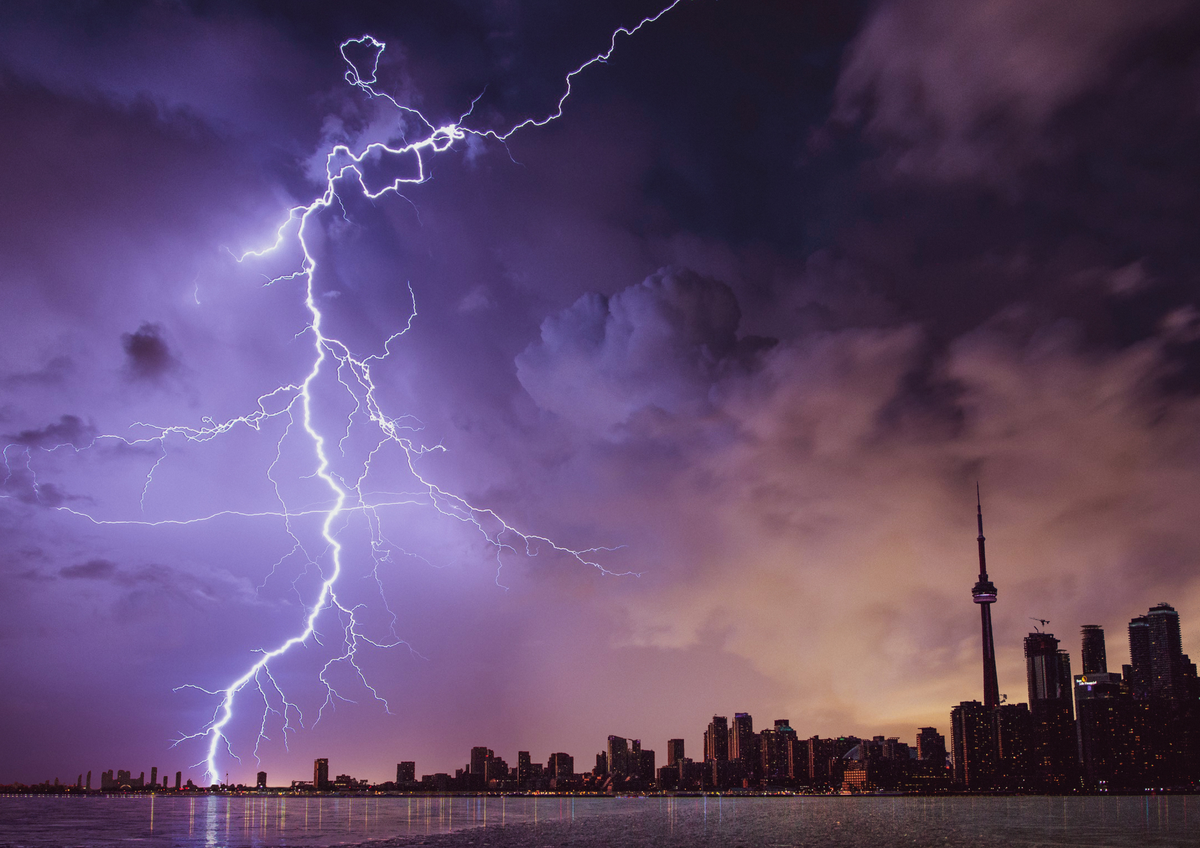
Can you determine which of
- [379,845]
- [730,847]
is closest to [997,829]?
[730,847]

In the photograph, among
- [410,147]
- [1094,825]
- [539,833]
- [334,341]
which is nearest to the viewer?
[410,147]

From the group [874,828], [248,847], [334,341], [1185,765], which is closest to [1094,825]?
[874,828]

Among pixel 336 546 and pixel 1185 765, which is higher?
pixel 336 546

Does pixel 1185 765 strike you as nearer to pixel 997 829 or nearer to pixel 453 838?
pixel 997 829

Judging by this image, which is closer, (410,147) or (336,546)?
(410,147)

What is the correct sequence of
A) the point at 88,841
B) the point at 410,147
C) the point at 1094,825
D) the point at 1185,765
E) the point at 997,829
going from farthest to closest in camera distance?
the point at 1185,765
the point at 1094,825
the point at 997,829
the point at 88,841
the point at 410,147

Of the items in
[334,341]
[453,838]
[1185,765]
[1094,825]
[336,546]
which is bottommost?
[1185,765]

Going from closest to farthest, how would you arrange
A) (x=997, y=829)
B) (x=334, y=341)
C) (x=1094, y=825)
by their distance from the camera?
(x=334, y=341), (x=997, y=829), (x=1094, y=825)

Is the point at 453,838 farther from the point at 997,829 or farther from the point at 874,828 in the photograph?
the point at 997,829

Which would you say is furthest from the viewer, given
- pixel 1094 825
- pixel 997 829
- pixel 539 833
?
pixel 1094 825
